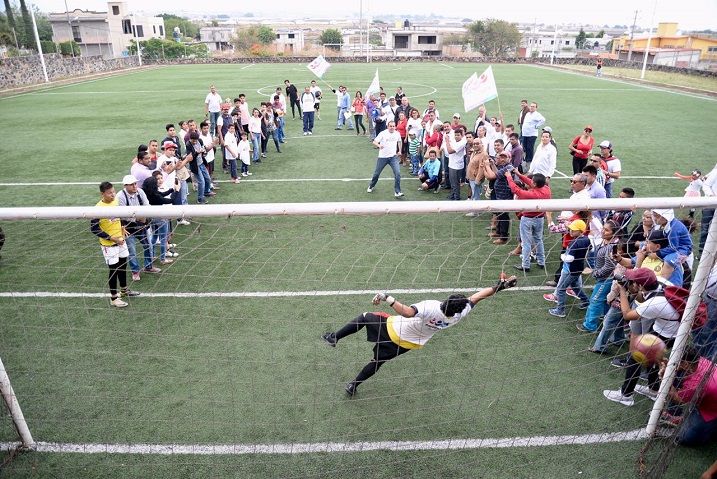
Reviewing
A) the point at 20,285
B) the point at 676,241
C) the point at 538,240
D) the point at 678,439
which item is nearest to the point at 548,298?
the point at 538,240

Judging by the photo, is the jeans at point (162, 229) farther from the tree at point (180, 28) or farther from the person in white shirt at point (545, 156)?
the tree at point (180, 28)

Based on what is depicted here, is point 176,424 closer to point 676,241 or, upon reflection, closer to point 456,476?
point 456,476

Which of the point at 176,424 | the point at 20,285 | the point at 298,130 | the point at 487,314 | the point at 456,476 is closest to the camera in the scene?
the point at 456,476

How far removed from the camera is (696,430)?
4.83m

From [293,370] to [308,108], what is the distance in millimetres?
15377

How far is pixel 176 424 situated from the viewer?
5199 millimetres

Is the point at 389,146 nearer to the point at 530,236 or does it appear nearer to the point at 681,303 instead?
the point at 530,236

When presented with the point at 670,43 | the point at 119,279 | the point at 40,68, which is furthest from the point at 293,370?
the point at 670,43

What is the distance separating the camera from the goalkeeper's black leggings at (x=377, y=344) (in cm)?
532

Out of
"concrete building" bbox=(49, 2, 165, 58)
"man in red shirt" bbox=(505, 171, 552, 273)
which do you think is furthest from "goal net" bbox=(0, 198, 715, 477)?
"concrete building" bbox=(49, 2, 165, 58)

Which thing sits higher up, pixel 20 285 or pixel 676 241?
pixel 676 241

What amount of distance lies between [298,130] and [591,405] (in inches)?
715

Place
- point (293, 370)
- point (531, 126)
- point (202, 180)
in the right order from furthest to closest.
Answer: point (531, 126)
point (202, 180)
point (293, 370)

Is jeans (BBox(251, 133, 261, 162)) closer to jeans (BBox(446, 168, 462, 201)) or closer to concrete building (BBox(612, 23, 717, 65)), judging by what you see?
jeans (BBox(446, 168, 462, 201))
